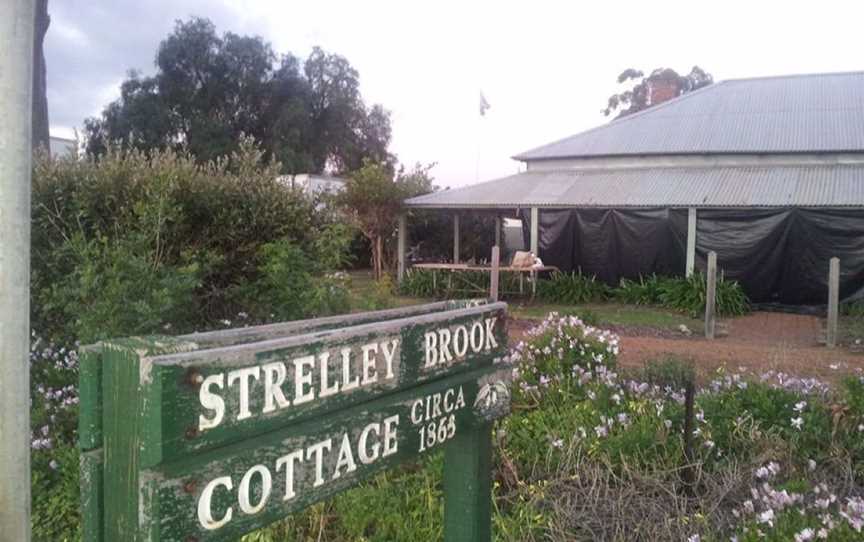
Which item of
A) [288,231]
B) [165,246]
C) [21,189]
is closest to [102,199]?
[165,246]

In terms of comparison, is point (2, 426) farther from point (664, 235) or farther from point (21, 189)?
point (664, 235)

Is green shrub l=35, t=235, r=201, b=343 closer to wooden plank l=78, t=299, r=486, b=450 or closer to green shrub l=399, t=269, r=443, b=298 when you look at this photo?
wooden plank l=78, t=299, r=486, b=450

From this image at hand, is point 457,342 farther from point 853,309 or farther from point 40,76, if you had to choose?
point 40,76

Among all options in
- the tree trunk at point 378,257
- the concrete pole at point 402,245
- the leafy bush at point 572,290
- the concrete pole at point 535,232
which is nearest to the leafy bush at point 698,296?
the leafy bush at point 572,290

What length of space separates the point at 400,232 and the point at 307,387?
16.6 metres

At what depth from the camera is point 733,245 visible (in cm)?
1473

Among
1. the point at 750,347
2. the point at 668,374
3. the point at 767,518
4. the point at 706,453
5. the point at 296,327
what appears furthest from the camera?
the point at 750,347

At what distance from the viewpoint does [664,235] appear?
603 inches

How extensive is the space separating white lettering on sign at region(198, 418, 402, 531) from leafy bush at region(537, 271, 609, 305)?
45.1ft

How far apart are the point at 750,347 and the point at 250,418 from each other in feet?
30.0

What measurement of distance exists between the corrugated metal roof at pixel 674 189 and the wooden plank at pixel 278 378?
44.7 feet

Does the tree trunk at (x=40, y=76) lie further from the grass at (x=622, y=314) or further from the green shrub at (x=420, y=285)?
the grass at (x=622, y=314)

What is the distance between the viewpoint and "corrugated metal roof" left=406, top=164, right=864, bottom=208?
14.6m

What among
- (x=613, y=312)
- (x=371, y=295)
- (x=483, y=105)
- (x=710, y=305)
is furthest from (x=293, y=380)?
(x=483, y=105)
